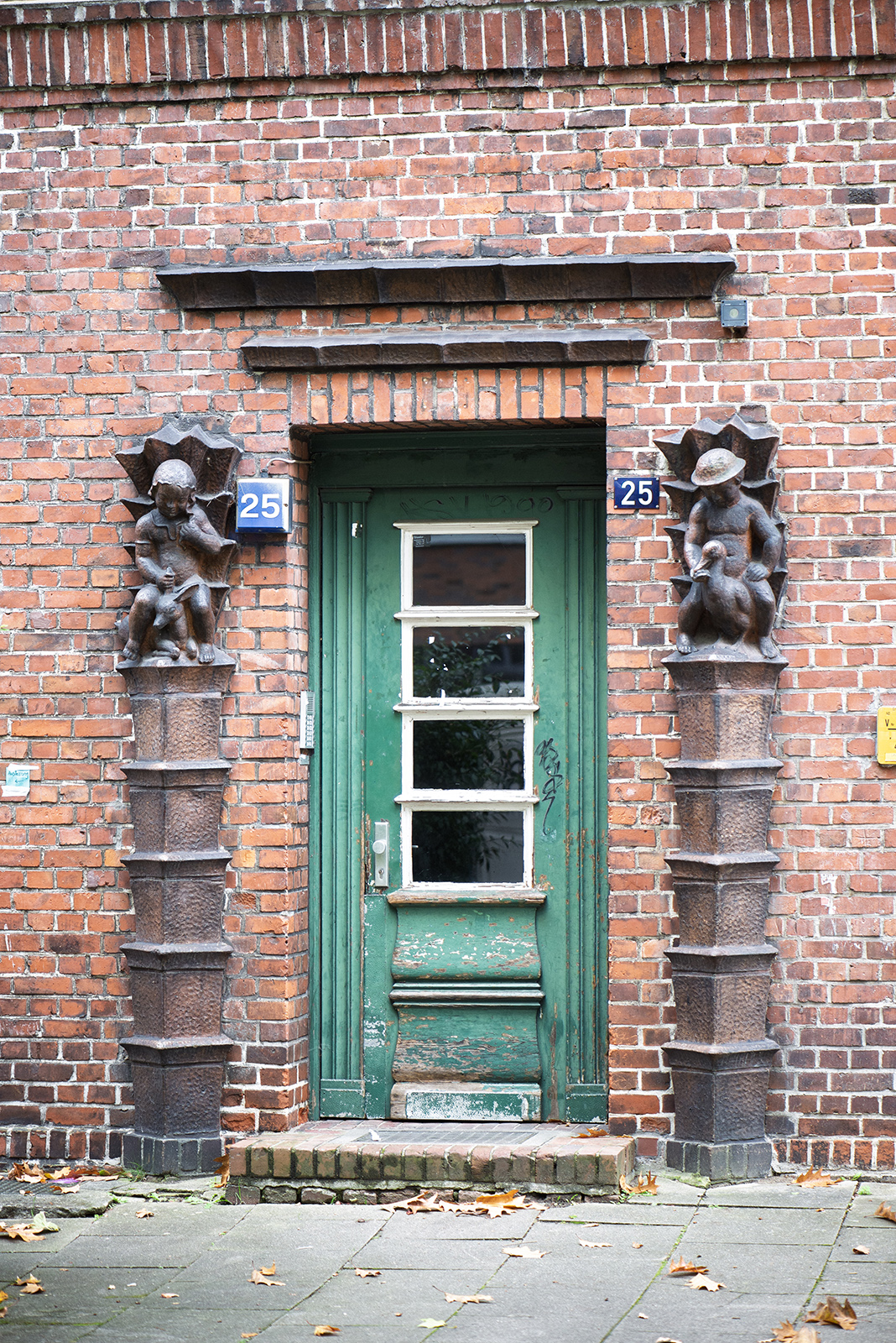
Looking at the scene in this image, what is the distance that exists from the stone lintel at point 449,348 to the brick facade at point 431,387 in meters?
0.07

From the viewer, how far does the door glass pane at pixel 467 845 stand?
6.32 m

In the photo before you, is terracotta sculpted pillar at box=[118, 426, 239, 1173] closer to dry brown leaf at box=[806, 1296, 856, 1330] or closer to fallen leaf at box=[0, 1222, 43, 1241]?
fallen leaf at box=[0, 1222, 43, 1241]

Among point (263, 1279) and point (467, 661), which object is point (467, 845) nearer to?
point (467, 661)

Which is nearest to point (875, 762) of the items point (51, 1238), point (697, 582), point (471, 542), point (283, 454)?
point (697, 582)

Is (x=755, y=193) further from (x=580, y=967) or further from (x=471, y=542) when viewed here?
(x=580, y=967)

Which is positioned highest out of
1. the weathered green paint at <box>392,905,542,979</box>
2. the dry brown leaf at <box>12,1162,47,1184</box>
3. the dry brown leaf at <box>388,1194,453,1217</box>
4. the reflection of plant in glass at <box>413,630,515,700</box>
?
the reflection of plant in glass at <box>413,630,515,700</box>

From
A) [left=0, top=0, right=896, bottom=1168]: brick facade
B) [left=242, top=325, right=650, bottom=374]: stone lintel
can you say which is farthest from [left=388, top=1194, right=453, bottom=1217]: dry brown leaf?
[left=242, top=325, right=650, bottom=374]: stone lintel

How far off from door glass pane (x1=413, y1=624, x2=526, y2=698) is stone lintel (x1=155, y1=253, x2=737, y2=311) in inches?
53.9

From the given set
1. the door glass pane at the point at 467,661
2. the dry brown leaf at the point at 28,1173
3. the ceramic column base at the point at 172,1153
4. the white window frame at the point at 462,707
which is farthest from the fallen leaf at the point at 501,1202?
the door glass pane at the point at 467,661

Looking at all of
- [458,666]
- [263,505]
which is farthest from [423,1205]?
[263,505]

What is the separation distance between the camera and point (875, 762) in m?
5.84

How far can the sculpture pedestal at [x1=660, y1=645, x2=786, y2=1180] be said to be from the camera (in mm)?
5676

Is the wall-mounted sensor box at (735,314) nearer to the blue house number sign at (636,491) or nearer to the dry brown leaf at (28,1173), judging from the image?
the blue house number sign at (636,491)

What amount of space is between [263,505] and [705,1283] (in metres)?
3.33
